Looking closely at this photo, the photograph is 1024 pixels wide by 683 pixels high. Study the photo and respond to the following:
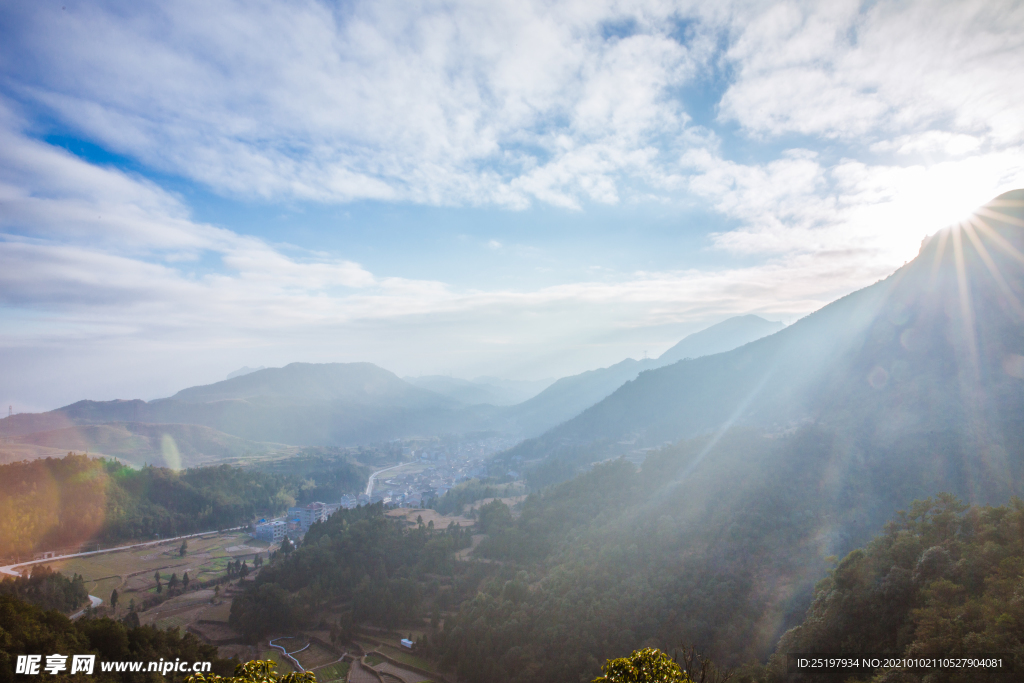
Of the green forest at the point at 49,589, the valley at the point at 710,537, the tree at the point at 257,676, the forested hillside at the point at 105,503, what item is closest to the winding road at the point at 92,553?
the green forest at the point at 49,589

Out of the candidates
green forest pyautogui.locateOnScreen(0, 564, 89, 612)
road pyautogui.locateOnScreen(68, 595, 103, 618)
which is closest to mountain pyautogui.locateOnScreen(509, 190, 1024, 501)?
road pyautogui.locateOnScreen(68, 595, 103, 618)

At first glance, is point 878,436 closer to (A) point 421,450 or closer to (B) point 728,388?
(B) point 728,388

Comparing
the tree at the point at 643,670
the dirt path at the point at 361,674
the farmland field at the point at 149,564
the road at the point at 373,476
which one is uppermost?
the tree at the point at 643,670

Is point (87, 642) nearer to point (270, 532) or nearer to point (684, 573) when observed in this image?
point (684, 573)

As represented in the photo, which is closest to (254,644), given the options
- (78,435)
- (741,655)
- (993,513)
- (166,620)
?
(166,620)

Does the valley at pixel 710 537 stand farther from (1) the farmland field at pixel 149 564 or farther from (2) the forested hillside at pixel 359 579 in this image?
(1) the farmland field at pixel 149 564

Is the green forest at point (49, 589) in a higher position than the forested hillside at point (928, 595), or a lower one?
lower

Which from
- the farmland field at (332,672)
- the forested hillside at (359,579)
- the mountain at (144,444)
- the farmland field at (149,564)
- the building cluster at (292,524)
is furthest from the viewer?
the mountain at (144,444)

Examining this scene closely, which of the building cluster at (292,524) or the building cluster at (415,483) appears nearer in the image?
the building cluster at (292,524)
